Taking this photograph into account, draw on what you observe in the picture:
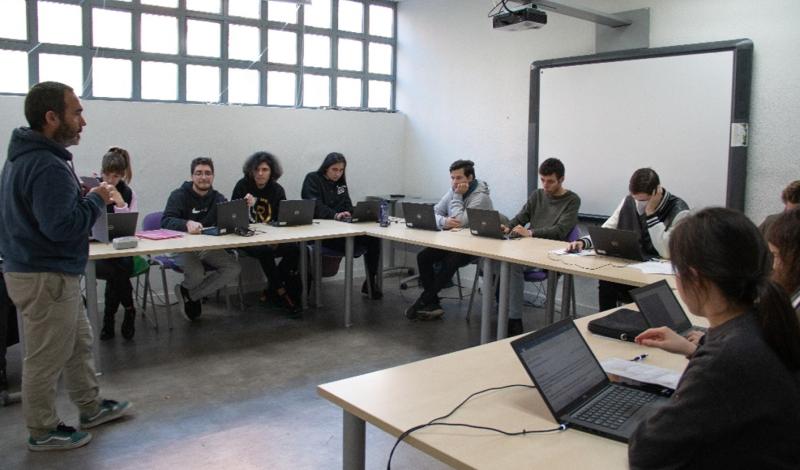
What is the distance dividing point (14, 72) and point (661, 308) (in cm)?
471

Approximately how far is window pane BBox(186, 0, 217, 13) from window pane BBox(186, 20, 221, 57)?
0.10 metres

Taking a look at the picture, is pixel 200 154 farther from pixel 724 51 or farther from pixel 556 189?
pixel 724 51

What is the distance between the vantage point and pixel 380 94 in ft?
23.0

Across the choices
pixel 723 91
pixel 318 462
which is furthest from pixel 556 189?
pixel 318 462

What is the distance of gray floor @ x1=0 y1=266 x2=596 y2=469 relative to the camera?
9.33 ft

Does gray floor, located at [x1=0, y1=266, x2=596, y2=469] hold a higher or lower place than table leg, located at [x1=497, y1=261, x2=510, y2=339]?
lower

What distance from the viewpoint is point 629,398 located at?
5.55 feet

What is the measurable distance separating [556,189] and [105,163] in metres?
3.10

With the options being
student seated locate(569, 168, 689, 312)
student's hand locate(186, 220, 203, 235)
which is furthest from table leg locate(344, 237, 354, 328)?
student seated locate(569, 168, 689, 312)

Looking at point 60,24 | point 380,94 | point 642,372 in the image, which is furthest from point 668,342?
point 380,94

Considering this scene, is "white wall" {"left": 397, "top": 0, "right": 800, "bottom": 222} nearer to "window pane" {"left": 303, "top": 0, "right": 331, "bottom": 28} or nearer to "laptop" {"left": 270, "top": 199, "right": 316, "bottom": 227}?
"window pane" {"left": 303, "top": 0, "right": 331, "bottom": 28}

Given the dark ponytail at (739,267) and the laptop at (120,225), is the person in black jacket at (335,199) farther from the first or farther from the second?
the dark ponytail at (739,267)

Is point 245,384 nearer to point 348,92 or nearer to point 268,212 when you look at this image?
point 268,212

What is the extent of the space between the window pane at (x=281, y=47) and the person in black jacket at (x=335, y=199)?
112 cm
